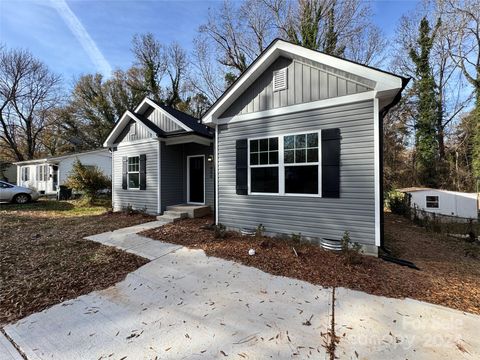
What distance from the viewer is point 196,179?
33.4 ft

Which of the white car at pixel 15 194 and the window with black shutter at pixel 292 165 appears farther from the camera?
the white car at pixel 15 194

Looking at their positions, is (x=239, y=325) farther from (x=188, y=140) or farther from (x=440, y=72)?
(x=440, y=72)

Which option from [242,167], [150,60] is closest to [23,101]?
[150,60]

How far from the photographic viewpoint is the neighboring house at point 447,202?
11859mm

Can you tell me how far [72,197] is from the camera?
16781 mm

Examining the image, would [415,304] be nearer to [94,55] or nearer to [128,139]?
[128,139]

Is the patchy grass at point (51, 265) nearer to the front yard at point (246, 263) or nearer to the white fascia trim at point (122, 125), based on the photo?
the front yard at point (246, 263)

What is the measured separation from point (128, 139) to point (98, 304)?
8556 mm

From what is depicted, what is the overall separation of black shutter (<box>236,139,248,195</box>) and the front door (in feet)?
12.2

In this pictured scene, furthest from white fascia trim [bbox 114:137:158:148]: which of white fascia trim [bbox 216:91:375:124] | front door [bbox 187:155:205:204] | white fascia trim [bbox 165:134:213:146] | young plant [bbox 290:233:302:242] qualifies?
young plant [bbox 290:233:302:242]

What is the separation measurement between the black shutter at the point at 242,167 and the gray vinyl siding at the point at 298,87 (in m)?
0.91

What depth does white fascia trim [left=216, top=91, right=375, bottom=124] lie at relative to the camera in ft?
16.2

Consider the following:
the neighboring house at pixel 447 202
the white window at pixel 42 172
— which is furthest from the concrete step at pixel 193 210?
the white window at pixel 42 172

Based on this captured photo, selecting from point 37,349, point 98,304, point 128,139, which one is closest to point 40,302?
point 98,304
